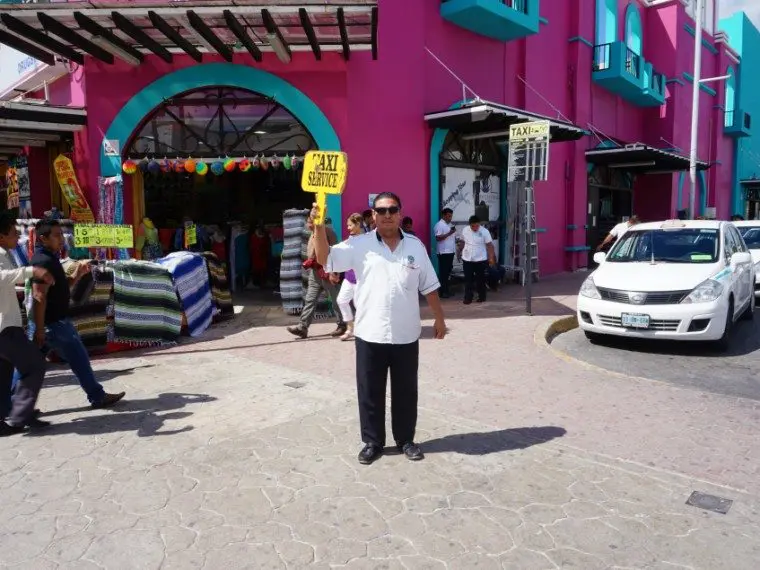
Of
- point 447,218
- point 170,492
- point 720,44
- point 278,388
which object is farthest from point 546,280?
point 720,44

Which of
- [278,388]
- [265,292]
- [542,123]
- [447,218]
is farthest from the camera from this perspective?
[265,292]

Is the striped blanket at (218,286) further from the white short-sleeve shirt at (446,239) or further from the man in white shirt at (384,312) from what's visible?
the man in white shirt at (384,312)

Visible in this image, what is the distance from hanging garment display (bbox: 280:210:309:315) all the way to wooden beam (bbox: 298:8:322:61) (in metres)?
2.65

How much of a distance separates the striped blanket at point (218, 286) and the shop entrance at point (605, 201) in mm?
11770

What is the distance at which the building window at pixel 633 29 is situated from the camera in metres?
19.5

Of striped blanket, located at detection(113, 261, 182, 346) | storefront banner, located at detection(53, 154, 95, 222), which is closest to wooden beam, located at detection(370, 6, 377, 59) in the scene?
striped blanket, located at detection(113, 261, 182, 346)

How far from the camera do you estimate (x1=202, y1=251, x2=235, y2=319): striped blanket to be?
31.2ft

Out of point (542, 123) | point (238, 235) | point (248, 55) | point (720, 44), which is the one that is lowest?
point (238, 235)

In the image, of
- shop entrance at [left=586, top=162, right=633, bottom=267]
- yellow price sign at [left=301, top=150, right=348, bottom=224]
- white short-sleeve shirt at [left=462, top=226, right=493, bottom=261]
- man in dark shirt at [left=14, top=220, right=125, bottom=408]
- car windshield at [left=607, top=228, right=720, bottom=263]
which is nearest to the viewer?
man in dark shirt at [left=14, top=220, right=125, bottom=408]

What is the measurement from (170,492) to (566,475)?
8.04ft

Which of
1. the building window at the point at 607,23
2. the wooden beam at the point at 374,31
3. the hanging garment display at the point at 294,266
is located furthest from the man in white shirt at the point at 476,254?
the building window at the point at 607,23

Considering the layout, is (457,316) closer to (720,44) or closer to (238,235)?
(238,235)

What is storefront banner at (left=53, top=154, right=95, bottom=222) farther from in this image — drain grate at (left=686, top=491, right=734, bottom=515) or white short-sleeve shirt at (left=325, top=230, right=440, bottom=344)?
drain grate at (left=686, top=491, right=734, bottom=515)

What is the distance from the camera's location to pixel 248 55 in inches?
418
